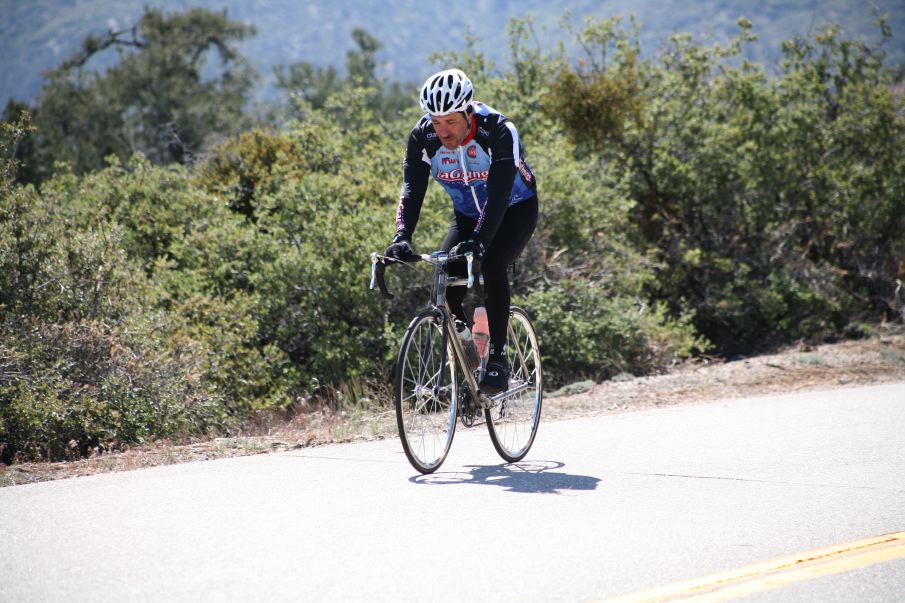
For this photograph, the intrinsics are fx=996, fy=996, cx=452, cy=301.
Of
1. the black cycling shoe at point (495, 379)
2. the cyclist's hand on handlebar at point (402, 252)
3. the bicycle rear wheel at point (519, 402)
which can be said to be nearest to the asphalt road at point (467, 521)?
the bicycle rear wheel at point (519, 402)

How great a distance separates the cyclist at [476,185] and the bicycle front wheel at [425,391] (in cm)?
34

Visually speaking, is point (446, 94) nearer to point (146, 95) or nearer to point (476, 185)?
point (476, 185)

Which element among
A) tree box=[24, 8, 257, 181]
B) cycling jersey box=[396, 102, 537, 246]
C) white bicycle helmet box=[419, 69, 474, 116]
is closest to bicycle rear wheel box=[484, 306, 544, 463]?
cycling jersey box=[396, 102, 537, 246]

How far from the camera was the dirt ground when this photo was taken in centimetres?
730

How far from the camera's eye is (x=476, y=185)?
6895mm

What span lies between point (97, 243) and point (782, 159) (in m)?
11.6

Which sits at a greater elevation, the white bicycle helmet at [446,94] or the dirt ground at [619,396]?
the white bicycle helmet at [446,94]

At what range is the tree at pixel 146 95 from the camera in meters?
46.2

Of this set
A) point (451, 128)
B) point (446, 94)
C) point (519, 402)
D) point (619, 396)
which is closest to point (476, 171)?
point (451, 128)

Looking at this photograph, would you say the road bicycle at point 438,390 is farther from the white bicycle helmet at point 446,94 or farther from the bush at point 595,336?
the bush at point 595,336

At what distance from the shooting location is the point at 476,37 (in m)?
19.2

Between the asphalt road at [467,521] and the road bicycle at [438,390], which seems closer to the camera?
the asphalt road at [467,521]

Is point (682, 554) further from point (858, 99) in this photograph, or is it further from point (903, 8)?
point (903, 8)

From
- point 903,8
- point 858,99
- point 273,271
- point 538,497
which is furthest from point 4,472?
point 903,8
